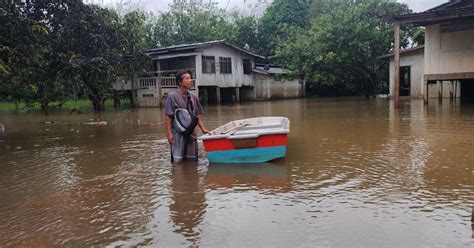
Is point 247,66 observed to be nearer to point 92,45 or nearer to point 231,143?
point 92,45

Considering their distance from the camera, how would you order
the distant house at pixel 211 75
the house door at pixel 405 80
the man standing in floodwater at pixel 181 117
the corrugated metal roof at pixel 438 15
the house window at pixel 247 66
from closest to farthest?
the man standing in floodwater at pixel 181 117 → the corrugated metal roof at pixel 438 15 → the house door at pixel 405 80 → the distant house at pixel 211 75 → the house window at pixel 247 66

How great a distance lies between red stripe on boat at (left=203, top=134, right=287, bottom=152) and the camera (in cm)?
675

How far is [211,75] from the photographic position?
29.5 metres

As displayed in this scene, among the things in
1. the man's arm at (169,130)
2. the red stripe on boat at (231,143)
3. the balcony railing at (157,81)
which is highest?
the balcony railing at (157,81)

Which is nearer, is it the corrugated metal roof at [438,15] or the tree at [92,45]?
the tree at [92,45]

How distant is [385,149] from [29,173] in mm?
6280

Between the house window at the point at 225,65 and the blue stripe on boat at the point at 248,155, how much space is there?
2377 centimetres

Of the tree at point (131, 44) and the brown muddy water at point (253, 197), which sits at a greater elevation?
the tree at point (131, 44)

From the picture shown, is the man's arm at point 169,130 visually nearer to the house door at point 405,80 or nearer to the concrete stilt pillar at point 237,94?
the house door at point 405,80

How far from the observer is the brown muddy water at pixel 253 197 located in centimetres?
382

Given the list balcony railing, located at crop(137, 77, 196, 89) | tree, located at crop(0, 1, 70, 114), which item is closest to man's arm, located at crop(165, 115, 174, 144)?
tree, located at crop(0, 1, 70, 114)

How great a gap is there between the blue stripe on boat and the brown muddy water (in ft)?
0.58

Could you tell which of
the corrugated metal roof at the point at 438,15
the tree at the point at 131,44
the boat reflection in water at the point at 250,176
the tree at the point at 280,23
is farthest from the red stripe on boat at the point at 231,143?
the tree at the point at 280,23

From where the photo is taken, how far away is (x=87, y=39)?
39.5 feet
